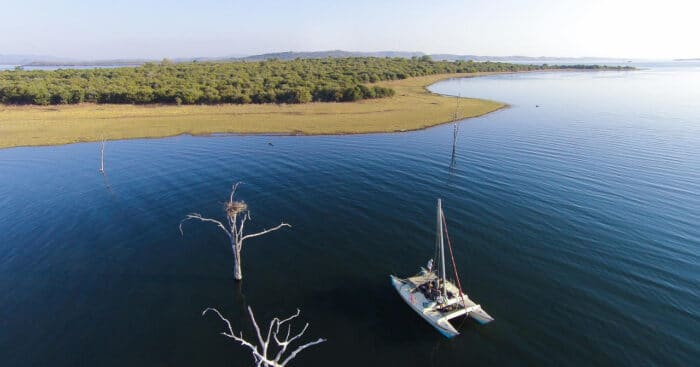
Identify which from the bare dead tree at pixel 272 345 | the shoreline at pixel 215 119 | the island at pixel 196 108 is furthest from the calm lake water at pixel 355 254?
the island at pixel 196 108

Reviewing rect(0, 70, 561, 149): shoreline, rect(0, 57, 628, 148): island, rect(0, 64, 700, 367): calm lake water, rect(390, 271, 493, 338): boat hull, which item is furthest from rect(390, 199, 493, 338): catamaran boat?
rect(0, 57, 628, 148): island

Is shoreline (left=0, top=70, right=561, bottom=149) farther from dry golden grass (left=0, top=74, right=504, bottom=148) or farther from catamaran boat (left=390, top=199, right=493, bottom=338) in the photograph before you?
catamaran boat (left=390, top=199, right=493, bottom=338)

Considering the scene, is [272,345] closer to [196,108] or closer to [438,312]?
[438,312]

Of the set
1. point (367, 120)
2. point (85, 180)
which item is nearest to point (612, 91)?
point (367, 120)

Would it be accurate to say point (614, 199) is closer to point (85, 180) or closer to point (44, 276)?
point (44, 276)

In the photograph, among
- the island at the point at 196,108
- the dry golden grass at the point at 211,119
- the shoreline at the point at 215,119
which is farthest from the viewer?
the island at the point at 196,108

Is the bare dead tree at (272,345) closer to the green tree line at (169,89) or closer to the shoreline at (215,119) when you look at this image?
the shoreline at (215,119)

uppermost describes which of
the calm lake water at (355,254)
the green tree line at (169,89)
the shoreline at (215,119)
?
the green tree line at (169,89)
